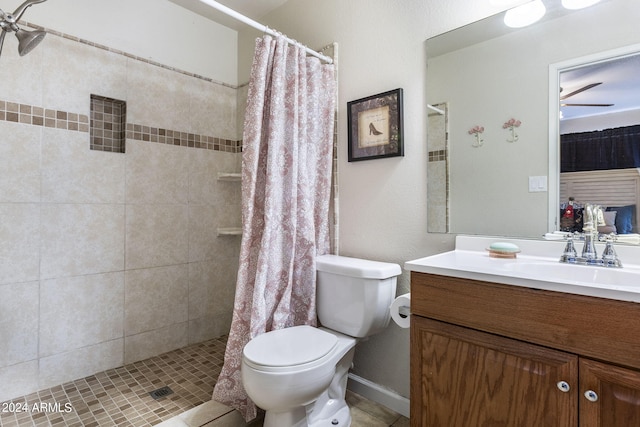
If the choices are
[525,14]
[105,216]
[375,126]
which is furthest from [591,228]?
[105,216]

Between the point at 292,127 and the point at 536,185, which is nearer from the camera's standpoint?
the point at 536,185

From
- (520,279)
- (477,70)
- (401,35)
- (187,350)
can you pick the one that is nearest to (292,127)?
(401,35)

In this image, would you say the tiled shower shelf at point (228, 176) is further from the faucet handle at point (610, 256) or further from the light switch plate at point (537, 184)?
the faucet handle at point (610, 256)

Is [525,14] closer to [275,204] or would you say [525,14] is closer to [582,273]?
[582,273]

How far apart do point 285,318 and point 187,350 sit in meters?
1.06

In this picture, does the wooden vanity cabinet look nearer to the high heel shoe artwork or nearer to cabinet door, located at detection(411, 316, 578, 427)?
cabinet door, located at detection(411, 316, 578, 427)

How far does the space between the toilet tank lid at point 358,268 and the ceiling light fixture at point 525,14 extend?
1.16 meters

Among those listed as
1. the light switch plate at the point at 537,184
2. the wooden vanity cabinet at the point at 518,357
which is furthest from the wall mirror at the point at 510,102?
the wooden vanity cabinet at the point at 518,357

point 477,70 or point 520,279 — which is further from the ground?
point 477,70

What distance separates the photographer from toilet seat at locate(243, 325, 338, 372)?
1.27m

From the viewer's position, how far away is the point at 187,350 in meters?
2.33

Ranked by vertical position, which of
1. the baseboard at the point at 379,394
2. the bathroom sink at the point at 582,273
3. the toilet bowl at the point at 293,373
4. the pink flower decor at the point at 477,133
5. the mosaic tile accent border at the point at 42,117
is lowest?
the baseboard at the point at 379,394

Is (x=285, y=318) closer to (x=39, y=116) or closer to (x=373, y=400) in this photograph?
(x=373, y=400)

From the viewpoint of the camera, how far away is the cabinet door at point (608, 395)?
→ 0.80m
